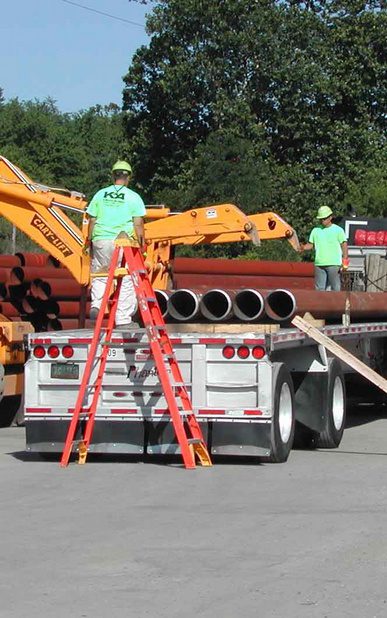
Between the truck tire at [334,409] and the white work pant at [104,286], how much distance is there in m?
2.40

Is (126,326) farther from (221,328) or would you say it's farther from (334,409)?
(334,409)

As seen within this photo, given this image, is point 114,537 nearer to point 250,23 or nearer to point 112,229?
point 112,229

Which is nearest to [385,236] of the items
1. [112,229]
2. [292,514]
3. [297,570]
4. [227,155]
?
[112,229]

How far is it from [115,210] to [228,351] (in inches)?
82.1

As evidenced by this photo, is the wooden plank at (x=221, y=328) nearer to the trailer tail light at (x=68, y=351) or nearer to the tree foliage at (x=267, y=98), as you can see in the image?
the trailer tail light at (x=68, y=351)

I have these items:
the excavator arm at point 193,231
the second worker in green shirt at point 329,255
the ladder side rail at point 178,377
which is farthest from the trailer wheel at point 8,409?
the ladder side rail at point 178,377

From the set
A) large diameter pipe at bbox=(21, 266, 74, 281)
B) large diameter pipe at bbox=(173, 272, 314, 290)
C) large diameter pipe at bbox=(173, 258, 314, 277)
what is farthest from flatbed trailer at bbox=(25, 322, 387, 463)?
large diameter pipe at bbox=(173, 258, 314, 277)

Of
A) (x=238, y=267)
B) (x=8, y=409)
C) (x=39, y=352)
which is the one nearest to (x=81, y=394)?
(x=39, y=352)

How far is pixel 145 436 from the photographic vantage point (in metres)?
11.9

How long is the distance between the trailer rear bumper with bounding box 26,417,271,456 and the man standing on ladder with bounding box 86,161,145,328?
44.3 inches

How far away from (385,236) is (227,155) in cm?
2303

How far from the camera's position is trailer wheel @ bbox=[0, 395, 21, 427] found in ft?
52.1

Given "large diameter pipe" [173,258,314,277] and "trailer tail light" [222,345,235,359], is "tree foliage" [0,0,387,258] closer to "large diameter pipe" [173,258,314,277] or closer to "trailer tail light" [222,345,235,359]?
"large diameter pipe" [173,258,314,277]

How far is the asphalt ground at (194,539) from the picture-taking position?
671 centimetres
